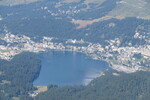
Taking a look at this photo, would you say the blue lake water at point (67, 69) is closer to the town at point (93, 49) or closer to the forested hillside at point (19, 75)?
the forested hillside at point (19, 75)

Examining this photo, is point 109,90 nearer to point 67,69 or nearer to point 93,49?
point 67,69

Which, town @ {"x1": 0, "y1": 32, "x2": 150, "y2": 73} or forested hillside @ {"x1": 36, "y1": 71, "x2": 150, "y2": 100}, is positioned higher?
forested hillside @ {"x1": 36, "y1": 71, "x2": 150, "y2": 100}

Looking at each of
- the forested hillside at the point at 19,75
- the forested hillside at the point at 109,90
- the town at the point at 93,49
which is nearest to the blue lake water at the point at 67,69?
the forested hillside at the point at 19,75

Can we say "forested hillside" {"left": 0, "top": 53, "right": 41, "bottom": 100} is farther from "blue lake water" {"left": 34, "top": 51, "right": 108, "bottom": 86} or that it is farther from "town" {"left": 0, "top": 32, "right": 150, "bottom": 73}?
"town" {"left": 0, "top": 32, "right": 150, "bottom": 73}

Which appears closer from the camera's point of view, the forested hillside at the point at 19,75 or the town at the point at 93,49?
the forested hillside at the point at 19,75

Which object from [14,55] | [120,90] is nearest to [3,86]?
[120,90]

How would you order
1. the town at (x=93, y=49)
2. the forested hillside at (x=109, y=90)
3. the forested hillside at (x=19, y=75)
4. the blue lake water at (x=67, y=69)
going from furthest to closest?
the town at (x=93, y=49)
the blue lake water at (x=67, y=69)
the forested hillside at (x=19, y=75)
the forested hillside at (x=109, y=90)

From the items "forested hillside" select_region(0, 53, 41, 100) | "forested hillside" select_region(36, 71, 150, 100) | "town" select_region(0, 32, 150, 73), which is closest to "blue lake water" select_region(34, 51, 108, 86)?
"forested hillside" select_region(0, 53, 41, 100)

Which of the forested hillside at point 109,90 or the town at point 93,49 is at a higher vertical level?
the forested hillside at point 109,90
